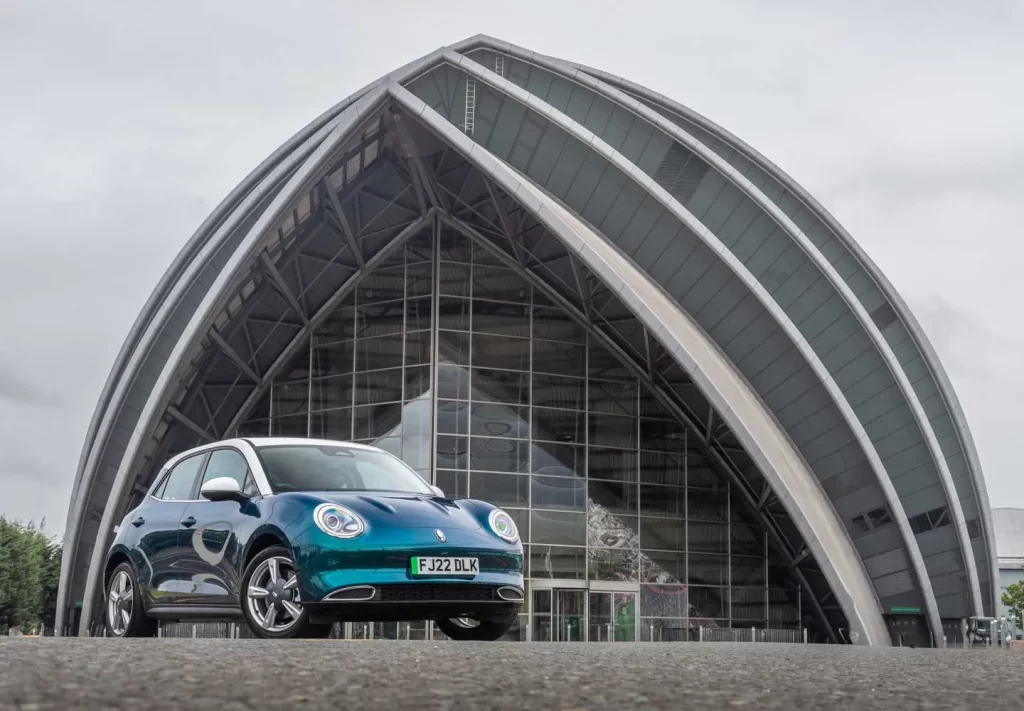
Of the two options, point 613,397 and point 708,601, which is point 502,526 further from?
point 708,601

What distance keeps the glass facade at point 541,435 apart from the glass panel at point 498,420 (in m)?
0.03

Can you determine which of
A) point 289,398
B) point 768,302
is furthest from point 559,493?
point 289,398

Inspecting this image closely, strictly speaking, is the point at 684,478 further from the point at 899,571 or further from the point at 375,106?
the point at 375,106

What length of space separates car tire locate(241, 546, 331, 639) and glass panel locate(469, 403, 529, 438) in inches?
891

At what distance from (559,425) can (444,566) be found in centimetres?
2390

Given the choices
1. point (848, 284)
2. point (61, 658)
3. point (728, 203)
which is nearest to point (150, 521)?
point (61, 658)

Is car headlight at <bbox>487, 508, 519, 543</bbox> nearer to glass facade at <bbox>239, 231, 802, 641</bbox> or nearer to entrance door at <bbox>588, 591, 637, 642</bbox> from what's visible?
glass facade at <bbox>239, 231, 802, 641</bbox>

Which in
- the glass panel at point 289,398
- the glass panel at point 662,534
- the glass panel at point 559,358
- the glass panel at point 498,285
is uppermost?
the glass panel at point 498,285

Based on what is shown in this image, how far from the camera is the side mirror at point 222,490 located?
8.23 m

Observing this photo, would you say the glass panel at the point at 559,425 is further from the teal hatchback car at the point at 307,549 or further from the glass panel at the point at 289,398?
the teal hatchback car at the point at 307,549

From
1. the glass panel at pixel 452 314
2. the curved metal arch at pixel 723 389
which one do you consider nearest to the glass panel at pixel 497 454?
the glass panel at pixel 452 314

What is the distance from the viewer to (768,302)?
27641 mm

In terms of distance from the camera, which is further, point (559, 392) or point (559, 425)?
point (559, 392)

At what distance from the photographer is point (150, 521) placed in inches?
365
